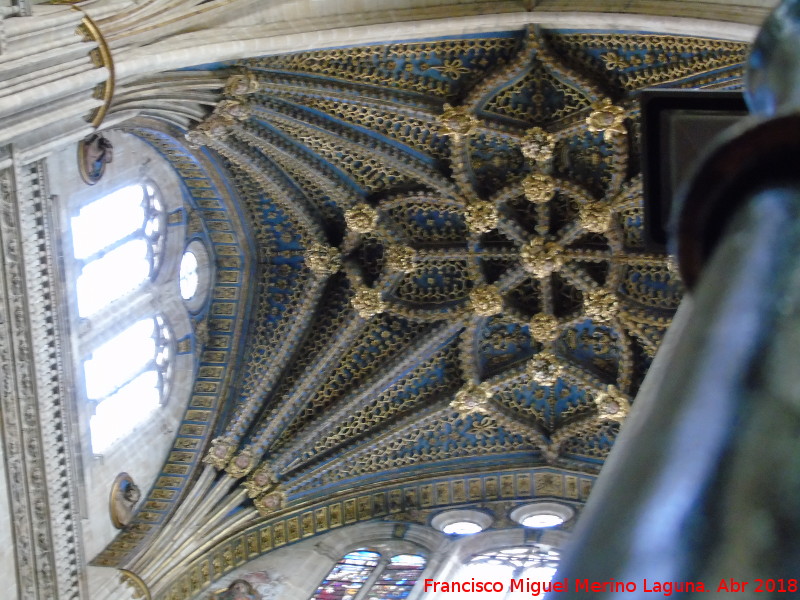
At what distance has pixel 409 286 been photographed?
13406mm

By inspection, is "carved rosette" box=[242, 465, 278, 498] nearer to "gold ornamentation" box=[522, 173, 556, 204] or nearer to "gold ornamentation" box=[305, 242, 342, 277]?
"gold ornamentation" box=[305, 242, 342, 277]

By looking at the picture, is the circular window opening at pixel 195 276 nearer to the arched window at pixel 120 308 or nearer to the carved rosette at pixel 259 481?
the arched window at pixel 120 308

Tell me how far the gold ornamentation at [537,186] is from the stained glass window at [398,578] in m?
4.60

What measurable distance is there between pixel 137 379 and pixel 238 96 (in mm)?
3483

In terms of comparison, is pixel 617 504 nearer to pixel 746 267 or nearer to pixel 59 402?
pixel 746 267

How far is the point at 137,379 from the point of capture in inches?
473

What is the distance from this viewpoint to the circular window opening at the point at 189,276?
13.0 m

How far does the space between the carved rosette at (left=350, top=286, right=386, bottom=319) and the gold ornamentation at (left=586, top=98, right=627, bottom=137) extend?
10.7ft

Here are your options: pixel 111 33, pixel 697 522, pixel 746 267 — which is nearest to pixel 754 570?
pixel 697 522

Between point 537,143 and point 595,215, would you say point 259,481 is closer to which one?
point 595,215

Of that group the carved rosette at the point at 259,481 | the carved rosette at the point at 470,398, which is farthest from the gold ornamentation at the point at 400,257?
the carved rosette at the point at 259,481

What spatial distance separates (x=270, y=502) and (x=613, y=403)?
4221 millimetres

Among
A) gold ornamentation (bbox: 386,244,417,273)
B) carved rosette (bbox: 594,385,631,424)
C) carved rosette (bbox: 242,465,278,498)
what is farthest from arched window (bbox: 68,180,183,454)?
carved rosette (bbox: 594,385,631,424)

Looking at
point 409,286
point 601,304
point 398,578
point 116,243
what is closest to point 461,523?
point 398,578
